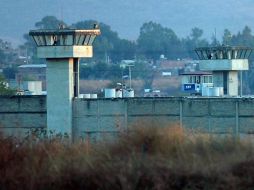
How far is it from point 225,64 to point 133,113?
75.2ft

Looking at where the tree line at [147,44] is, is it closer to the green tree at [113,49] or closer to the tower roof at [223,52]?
the green tree at [113,49]

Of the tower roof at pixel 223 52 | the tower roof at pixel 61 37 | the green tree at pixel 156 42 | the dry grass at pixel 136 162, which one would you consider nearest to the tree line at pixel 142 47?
the green tree at pixel 156 42

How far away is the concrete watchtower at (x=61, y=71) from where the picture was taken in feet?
132

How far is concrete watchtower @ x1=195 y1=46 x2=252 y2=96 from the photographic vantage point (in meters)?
60.6

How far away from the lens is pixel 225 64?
60.9 metres

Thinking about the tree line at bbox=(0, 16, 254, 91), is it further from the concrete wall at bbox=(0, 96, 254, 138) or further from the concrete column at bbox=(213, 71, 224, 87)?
the concrete wall at bbox=(0, 96, 254, 138)

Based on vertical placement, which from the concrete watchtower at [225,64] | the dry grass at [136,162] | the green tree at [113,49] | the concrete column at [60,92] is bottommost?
the dry grass at [136,162]

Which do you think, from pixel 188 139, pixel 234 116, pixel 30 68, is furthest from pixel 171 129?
pixel 30 68

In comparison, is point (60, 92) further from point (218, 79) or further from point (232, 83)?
point (218, 79)

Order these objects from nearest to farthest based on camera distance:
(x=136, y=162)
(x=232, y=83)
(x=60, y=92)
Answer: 1. (x=136, y=162)
2. (x=60, y=92)
3. (x=232, y=83)

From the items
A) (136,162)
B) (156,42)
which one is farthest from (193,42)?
(136,162)

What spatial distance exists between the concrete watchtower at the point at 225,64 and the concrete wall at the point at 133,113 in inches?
785

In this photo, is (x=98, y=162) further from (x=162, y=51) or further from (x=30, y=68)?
(x=162, y=51)

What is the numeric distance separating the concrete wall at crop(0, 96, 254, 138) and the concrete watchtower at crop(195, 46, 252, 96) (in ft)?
65.4
